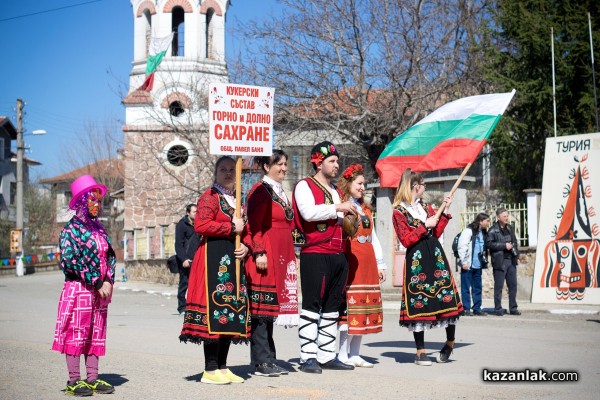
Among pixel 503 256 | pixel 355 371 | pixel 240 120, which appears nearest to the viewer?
pixel 240 120

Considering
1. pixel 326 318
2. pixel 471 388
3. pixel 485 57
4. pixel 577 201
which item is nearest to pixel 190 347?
pixel 326 318

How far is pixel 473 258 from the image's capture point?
17.2 m

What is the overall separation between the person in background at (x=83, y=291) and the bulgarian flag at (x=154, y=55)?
33185mm

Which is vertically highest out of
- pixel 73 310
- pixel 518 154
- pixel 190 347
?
pixel 518 154

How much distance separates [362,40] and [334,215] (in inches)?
764

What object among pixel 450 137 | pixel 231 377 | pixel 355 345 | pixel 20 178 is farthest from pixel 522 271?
pixel 20 178

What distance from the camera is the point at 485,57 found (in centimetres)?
3083

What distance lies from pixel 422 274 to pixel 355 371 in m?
1.28

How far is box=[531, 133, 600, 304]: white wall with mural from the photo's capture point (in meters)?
17.6

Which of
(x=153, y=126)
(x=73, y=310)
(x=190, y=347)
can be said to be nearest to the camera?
(x=73, y=310)

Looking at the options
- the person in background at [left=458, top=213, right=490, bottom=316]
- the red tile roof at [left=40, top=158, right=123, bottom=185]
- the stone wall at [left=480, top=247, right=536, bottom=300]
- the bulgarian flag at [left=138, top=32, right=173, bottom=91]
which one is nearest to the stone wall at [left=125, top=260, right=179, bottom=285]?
the bulgarian flag at [left=138, top=32, right=173, bottom=91]

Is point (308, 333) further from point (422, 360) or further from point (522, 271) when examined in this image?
point (522, 271)

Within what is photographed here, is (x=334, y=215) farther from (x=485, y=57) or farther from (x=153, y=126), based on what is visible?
(x=153, y=126)

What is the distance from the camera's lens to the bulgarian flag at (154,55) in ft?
134
